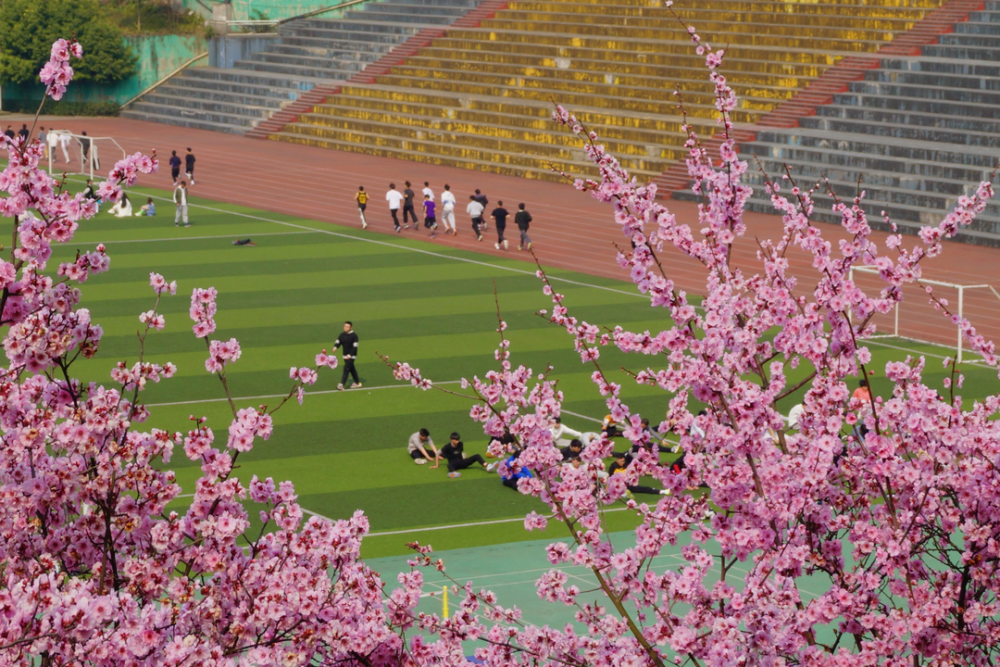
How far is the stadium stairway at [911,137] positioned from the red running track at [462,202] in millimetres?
1259

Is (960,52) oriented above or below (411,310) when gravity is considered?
above

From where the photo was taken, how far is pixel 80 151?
5200 cm

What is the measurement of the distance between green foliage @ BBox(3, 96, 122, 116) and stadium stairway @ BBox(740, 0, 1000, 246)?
109ft

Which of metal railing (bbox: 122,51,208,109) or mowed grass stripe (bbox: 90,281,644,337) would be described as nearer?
mowed grass stripe (bbox: 90,281,644,337)

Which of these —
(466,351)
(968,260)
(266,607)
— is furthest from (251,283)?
(266,607)

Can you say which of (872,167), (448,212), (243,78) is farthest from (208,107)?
(872,167)

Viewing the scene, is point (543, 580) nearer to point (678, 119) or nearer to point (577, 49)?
point (678, 119)

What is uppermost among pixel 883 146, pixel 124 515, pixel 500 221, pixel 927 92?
pixel 124 515

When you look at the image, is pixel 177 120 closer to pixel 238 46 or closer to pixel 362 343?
pixel 238 46

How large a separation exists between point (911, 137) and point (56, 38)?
38.8m

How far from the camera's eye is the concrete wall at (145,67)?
217ft

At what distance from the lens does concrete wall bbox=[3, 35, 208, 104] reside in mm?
66125

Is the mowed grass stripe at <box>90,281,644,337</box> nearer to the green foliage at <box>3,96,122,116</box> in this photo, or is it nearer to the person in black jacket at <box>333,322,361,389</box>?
the person in black jacket at <box>333,322,361,389</box>

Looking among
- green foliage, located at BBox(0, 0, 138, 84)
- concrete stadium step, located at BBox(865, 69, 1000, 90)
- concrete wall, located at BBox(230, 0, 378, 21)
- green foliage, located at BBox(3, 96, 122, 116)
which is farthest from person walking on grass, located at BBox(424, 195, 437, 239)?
green foliage, located at BBox(3, 96, 122, 116)
